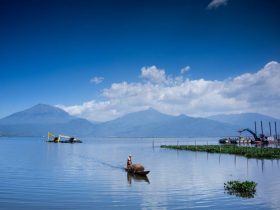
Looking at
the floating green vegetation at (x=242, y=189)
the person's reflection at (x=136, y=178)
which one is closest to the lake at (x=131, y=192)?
the person's reflection at (x=136, y=178)

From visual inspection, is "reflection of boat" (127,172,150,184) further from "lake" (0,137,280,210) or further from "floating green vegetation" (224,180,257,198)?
"floating green vegetation" (224,180,257,198)

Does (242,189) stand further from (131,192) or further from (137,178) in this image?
(137,178)

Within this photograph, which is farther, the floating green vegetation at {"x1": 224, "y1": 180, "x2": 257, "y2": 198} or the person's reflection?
the person's reflection

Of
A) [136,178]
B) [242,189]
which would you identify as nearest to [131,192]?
[136,178]

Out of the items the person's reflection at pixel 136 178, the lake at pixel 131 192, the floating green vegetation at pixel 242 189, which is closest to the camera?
the lake at pixel 131 192

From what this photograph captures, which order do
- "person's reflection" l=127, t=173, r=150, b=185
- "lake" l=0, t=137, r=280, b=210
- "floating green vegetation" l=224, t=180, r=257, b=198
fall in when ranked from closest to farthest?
"lake" l=0, t=137, r=280, b=210
"floating green vegetation" l=224, t=180, r=257, b=198
"person's reflection" l=127, t=173, r=150, b=185

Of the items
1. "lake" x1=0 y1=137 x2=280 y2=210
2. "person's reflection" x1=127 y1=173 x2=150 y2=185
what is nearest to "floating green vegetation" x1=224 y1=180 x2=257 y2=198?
"lake" x1=0 y1=137 x2=280 y2=210

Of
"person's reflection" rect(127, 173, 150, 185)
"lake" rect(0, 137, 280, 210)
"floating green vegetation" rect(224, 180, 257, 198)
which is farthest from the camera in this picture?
"person's reflection" rect(127, 173, 150, 185)

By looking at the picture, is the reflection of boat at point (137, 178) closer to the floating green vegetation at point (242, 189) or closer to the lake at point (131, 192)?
the lake at point (131, 192)

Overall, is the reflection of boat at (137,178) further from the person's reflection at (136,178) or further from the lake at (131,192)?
the lake at (131,192)

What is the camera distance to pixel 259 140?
150875 millimetres

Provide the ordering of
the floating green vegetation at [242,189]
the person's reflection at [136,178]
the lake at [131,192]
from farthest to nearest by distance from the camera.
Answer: the person's reflection at [136,178]
the floating green vegetation at [242,189]
the lake at [131,192]

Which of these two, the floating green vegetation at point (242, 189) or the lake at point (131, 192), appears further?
the floating green vegetation at point (242, 189)

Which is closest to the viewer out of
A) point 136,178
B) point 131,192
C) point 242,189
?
point 242,189
